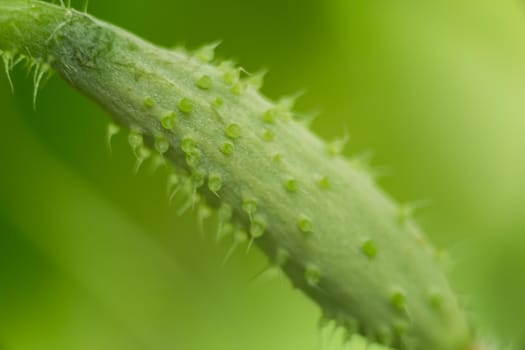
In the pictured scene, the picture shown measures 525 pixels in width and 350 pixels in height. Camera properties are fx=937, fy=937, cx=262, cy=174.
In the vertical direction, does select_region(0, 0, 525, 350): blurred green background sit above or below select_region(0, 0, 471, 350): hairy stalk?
above

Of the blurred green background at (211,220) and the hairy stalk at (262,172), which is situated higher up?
the blurred green background at (211,220)

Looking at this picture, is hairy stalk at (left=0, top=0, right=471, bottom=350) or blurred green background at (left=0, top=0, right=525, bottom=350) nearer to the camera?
hairy stalk at (left=0, top=0, right=471, bottom=350)

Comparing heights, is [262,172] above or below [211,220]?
below

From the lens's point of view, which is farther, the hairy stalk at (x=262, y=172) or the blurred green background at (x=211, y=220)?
the blurred green background at (x=211, y=220)

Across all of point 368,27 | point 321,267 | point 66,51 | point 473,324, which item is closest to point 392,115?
point 368,27
